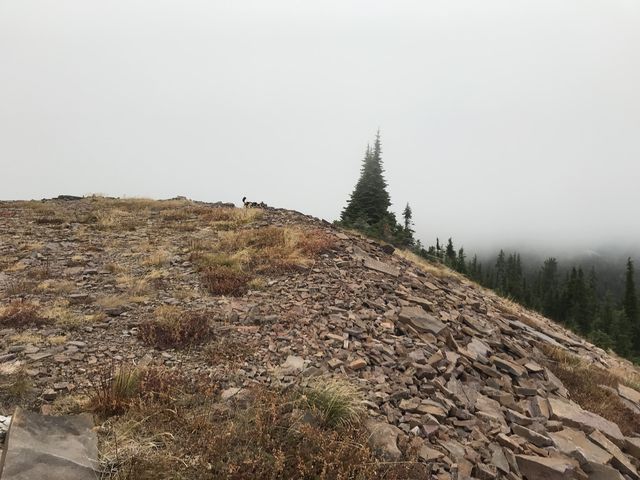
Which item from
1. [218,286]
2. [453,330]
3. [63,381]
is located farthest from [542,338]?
[63,381]

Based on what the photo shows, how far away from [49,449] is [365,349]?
15.6ft

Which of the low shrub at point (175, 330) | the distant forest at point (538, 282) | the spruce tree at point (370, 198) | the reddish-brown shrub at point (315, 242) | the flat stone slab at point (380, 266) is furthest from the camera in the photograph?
the spruce tree at point (370, 198)

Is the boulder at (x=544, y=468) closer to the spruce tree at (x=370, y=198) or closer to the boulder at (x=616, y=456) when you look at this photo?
the boulder at (x=616, y=456)

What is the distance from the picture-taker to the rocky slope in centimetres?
540

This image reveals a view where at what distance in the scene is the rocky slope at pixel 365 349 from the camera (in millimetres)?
5402

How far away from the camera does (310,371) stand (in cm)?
600

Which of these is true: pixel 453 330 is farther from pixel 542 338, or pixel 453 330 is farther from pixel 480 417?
pixel 542 338

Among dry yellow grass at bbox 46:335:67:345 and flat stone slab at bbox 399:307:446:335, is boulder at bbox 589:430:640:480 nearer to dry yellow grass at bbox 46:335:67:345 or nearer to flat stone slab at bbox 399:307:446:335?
flat stone slab at bbox 399:307:446:335

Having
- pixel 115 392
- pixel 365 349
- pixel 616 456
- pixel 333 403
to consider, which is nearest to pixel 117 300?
pixel 115 392

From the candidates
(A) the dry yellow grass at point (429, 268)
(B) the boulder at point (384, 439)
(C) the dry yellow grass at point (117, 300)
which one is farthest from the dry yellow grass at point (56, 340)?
(A) the dry yellow grass at point (429, 268)

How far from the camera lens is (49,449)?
375 cm

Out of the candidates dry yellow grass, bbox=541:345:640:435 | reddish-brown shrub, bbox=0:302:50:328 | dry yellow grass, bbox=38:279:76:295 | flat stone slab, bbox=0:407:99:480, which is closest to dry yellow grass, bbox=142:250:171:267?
dry yellow grass, bbox=38:279:76:295

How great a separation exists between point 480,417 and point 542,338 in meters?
6.88

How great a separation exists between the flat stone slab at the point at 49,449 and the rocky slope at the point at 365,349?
3.03ft
